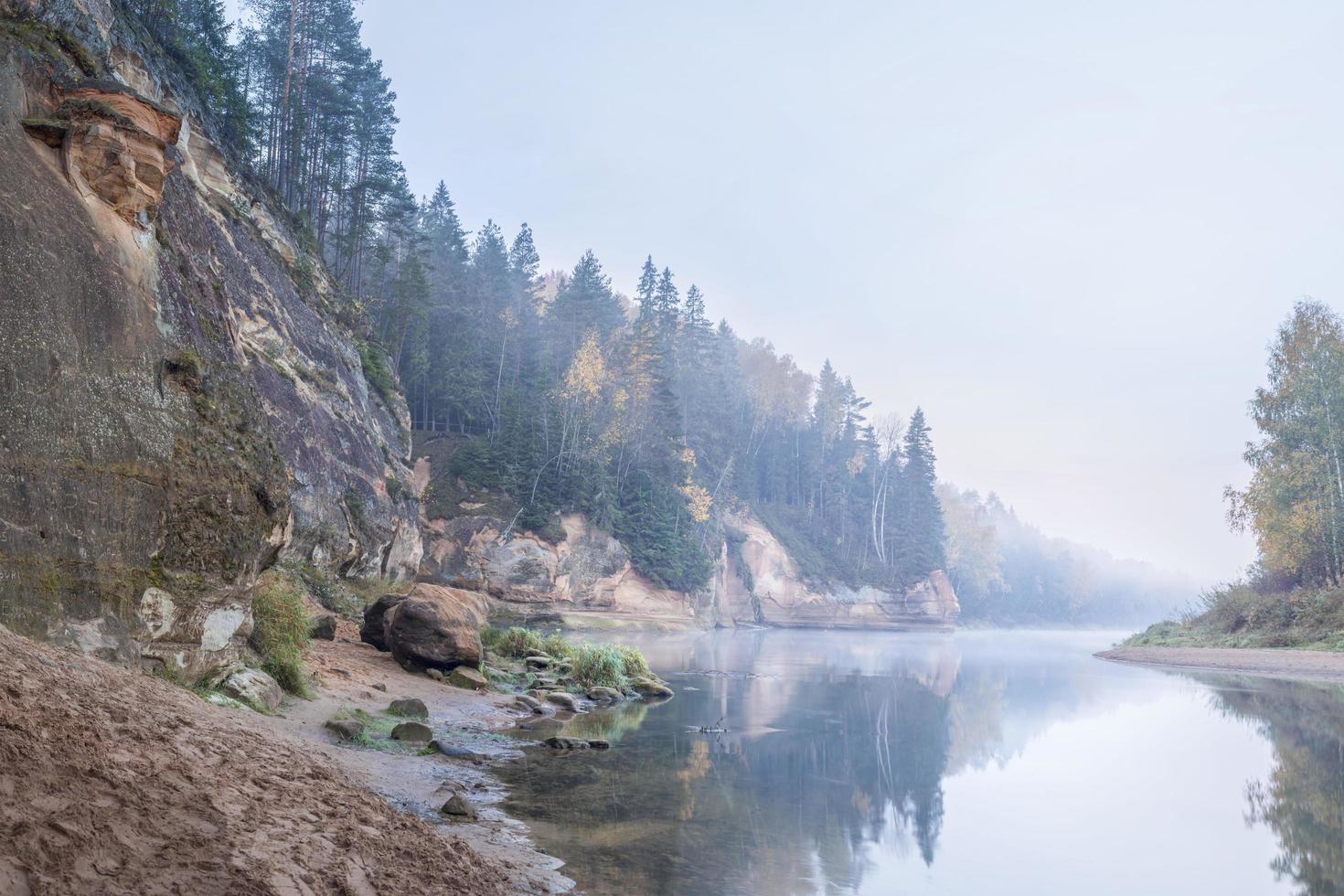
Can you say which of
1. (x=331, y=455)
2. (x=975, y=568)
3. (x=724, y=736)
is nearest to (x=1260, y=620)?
(x=724, y=736)

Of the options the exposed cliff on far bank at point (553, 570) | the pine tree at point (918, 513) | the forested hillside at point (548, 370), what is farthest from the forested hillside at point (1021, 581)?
the exposed cliff on far bank at point (553, 570)

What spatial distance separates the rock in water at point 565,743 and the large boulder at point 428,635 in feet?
17.0

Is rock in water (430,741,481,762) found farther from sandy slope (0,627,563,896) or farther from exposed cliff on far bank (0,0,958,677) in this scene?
sandy slope (0,627,563,896)

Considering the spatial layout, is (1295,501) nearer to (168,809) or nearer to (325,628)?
(325,628)

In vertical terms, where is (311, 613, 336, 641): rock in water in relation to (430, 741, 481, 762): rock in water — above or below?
above

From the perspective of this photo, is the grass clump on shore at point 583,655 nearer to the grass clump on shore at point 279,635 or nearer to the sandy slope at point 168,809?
the grass clump on shore at point 279,635

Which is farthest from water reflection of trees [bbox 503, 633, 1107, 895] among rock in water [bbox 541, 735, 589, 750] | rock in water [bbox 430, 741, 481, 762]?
rock in water [bbox 430, 741, 481, 762]

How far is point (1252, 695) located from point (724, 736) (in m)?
18.7

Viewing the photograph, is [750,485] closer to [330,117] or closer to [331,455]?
[330,117]

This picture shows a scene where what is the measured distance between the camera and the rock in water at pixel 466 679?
54.3ft

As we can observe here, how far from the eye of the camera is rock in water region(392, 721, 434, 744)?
1078 cm

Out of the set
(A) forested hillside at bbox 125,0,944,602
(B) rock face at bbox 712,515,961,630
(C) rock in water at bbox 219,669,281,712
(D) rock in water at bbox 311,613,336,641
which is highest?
(A) forested hillside at bbox 125,0,944,602

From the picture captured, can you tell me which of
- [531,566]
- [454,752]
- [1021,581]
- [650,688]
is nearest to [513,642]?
[650,688]

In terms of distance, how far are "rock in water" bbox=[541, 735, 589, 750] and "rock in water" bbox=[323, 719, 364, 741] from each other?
124 inches
